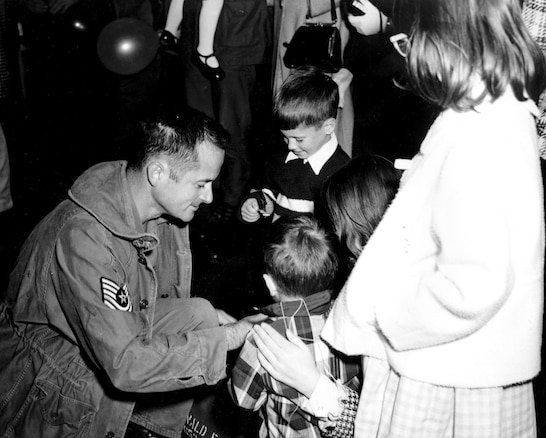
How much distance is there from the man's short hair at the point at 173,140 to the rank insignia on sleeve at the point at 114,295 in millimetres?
483

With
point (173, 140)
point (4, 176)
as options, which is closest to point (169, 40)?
point (4, 176)

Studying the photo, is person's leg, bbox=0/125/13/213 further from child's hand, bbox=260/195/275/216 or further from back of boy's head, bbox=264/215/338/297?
back of boy's head, bbox=264/215/338/297

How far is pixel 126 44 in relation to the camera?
4.74 meters

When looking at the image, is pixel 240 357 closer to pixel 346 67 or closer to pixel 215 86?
pixel 346 67

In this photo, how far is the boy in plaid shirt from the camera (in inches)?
68.6

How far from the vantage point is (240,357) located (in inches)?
69.9

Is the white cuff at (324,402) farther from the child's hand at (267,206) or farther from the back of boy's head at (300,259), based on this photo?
the child's hand at (267,206)

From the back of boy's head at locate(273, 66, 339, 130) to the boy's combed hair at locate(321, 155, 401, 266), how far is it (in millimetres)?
810

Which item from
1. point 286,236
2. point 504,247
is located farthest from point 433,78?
point 286,236

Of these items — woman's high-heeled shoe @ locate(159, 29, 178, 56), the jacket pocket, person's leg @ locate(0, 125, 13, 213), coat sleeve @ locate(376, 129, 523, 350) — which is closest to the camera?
coat sleeve @ locate(376, 129, 523, 350)

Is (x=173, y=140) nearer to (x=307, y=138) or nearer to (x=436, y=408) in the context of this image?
(x=307, y=138)

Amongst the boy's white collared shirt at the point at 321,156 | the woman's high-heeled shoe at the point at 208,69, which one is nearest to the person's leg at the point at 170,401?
the boy's white collared shirt at the point at 321,156

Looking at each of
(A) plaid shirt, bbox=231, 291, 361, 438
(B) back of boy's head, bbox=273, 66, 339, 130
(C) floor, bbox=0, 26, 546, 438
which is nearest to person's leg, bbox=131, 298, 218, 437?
(C) floor, bbox=0, 26, 546, 438

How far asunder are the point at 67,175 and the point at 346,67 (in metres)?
2.62
